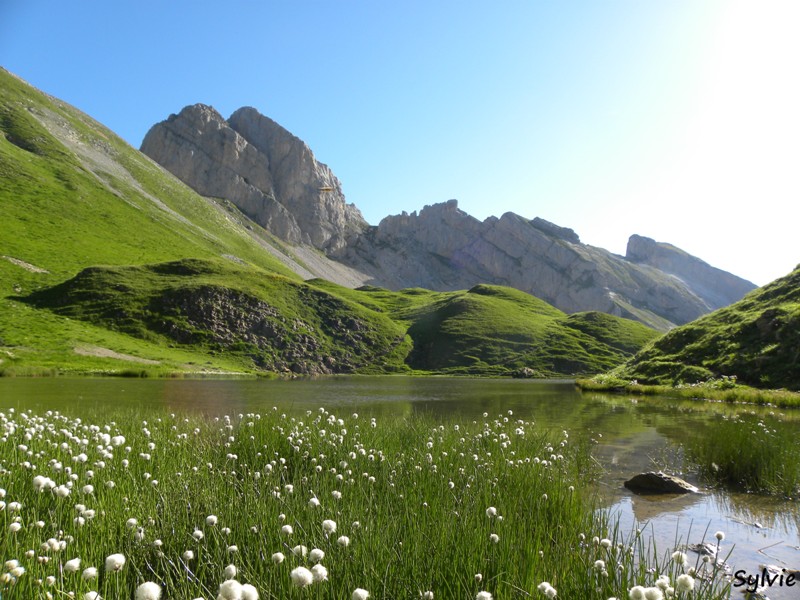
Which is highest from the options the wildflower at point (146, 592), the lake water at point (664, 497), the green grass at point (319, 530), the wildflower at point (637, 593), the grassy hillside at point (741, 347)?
the grassy hillside at point (741, 347)

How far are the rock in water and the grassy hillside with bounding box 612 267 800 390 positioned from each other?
121ft

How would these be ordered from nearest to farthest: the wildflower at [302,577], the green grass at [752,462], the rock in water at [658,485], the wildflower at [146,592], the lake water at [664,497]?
the wildflower at [146,592], the wildflower at [302,577], the lake water at [664,497], the green grass at [752,462], the rock in water at [658,485]

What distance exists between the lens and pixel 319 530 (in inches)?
252

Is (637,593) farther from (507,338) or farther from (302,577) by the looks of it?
(507,338)

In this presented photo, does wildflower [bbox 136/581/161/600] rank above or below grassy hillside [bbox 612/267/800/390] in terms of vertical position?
below

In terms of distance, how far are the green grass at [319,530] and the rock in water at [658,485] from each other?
12.3 ft

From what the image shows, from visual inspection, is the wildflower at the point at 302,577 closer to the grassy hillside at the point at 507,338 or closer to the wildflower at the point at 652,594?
the wildflower at the point at 652,594

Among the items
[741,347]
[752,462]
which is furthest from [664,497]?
[741,347]

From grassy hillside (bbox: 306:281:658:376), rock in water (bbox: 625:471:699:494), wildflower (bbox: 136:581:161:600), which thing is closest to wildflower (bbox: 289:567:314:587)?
wildflower (bbox: 136:581:161:600)

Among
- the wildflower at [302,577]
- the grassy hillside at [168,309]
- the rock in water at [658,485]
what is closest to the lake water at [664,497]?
the rock in water at [658,485]

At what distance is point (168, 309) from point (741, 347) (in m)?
97.4

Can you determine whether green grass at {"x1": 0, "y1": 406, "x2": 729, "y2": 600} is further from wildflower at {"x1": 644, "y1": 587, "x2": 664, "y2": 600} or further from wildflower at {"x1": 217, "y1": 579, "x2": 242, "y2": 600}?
wildflower at {"x1": 644, "y1": 587, "x2": 664, "y2": 600}

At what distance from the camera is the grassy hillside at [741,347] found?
46.0m

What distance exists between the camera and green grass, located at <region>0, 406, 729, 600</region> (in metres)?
5.23
